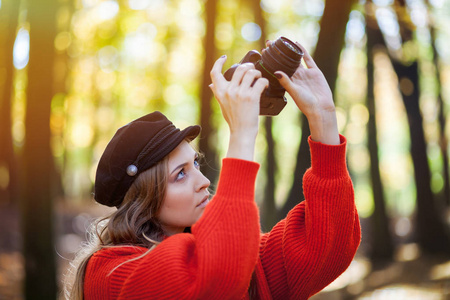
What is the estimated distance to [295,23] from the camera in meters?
10.5

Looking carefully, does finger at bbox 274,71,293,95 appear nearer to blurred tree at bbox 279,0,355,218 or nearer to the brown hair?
the brown hair

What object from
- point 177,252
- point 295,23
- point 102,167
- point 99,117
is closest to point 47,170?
point 102,167

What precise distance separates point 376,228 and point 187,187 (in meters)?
10.6

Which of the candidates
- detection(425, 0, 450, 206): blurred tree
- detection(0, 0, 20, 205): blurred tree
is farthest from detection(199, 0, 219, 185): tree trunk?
detection(425, 0, 450, 206): blurred tree

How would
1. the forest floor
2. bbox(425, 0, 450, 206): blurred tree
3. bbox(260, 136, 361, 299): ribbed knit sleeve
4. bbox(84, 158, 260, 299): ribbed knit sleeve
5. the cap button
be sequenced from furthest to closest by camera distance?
bbox(425, 0, 450, 206): blurred tree → the forest floor → the cap button → bbox(260, 136, 361, 299): ribbed knit sleeve → bbox(84, 158, 260, 299): ribbed knit sleeve

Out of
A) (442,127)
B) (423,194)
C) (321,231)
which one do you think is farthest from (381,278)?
(321,231)

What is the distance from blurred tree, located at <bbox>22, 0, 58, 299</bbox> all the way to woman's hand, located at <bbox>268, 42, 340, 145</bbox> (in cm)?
334

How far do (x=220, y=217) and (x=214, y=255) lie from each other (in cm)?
14

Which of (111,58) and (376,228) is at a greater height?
(111,58)

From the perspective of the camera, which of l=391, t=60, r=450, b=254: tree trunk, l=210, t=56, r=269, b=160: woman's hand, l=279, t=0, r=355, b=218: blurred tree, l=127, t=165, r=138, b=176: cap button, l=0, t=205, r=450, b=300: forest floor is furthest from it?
l=391, t=60, r=450, b=254: tree trunk

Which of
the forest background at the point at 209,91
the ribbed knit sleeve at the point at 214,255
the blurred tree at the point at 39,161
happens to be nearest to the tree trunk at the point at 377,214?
the forest background at the point at 209,91

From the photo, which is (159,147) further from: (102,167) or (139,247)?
(139,247)

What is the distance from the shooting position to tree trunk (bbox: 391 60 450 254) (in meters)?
10.7

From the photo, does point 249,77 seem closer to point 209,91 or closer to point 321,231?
point 321,231
